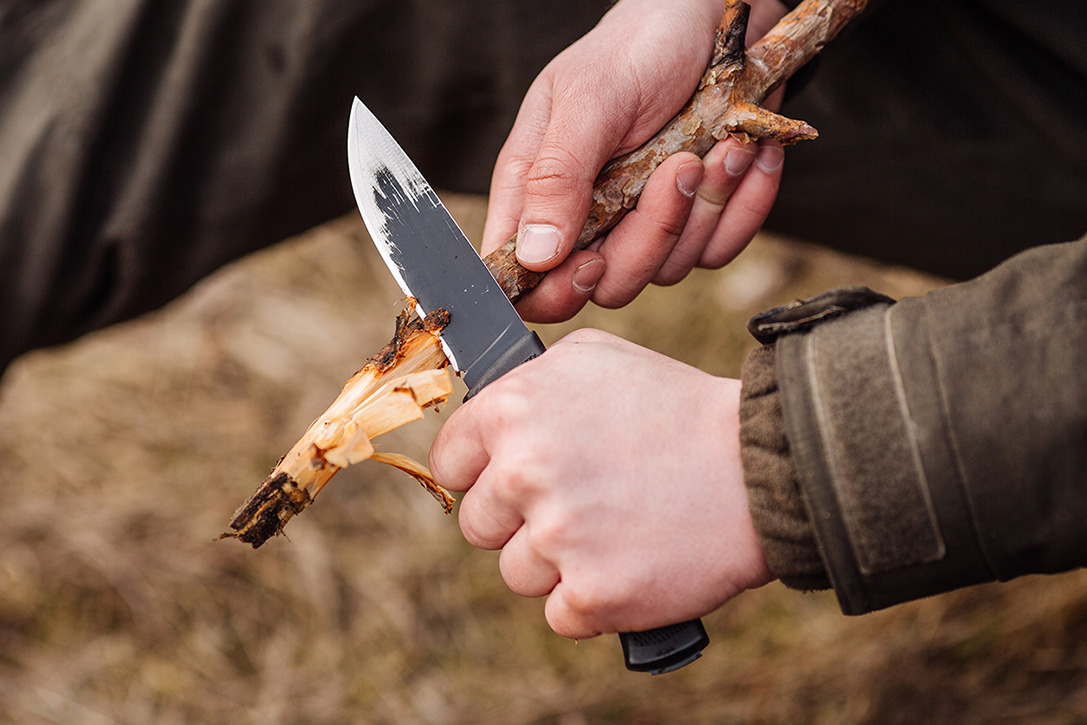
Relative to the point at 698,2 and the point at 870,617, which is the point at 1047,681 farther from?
the point at 698,2

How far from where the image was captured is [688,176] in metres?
1.19

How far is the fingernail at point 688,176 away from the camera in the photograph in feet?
3.89

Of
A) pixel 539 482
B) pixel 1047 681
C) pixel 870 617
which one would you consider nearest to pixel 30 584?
pixel 539 482

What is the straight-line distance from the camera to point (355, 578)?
2299 millimetres

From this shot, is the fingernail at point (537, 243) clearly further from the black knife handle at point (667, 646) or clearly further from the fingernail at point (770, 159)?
the black knife handle at point (667, 646)

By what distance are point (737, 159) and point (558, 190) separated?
0.33m

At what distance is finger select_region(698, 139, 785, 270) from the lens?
4.33 feet

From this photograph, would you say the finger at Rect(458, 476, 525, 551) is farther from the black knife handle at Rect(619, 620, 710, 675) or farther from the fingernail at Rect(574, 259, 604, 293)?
the fingernail at Rect(574, 259, 604, 293)

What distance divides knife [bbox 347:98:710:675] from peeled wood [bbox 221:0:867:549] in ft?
0.11

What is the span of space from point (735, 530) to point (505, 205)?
711mm

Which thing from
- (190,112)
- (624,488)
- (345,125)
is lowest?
(624,488)

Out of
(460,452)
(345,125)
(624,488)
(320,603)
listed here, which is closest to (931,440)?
(624,488)

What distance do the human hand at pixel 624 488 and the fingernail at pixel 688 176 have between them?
392 mm

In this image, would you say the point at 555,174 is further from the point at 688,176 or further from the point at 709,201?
the point at 709,201
